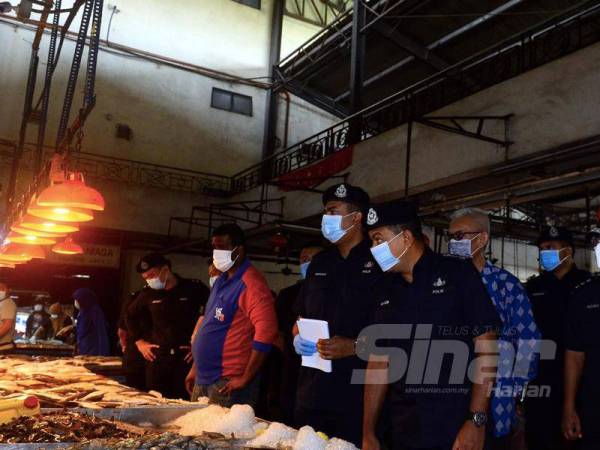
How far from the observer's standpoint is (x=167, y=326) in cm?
590

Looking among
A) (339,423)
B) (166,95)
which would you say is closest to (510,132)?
(339,423)

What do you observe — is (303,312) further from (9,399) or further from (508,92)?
(508,92)

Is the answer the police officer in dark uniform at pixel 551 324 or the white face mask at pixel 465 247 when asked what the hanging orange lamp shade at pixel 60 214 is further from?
the police officer in dark uniform at pixel 551 324

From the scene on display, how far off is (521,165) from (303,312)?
3739 mm

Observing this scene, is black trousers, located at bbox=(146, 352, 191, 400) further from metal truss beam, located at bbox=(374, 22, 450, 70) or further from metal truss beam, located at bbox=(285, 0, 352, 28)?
metal truss beam, located at bbox=(285, 0, 352, 28)

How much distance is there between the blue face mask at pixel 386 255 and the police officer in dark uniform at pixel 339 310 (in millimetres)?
289

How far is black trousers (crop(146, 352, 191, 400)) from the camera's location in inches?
231

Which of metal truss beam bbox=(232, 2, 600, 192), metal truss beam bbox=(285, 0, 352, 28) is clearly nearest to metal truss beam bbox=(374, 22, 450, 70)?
metal truss beam bbox=(232, 2, 600, 192)

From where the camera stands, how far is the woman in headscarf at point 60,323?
428 inches

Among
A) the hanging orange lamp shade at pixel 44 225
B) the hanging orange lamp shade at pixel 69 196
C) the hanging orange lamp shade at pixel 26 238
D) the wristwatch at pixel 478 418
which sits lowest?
the wristwatch at pixel 478 418

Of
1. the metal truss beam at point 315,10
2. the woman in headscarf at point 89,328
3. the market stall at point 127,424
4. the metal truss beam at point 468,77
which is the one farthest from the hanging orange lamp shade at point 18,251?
the metal truss beam at point 315,10

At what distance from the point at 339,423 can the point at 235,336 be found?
1.26m

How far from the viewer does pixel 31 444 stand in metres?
2.45

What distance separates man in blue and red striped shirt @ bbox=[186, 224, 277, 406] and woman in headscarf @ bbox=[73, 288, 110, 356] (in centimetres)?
465
